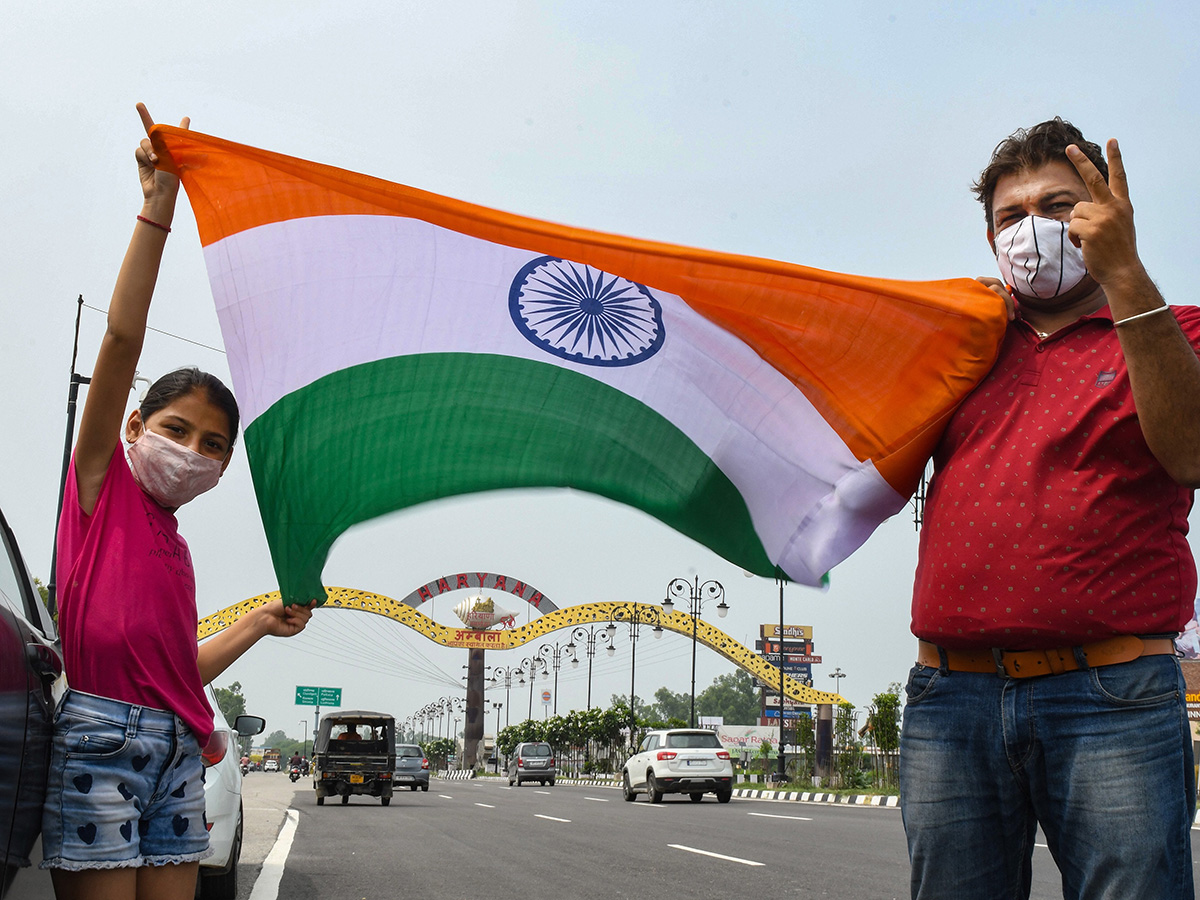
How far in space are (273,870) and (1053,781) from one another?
849 cm

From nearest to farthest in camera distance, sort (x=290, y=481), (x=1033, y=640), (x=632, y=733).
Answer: (x=1033, y=640) < (x=290, y=481) < (x=632, y=733)

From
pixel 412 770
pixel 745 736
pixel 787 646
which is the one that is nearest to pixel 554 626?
pixel 745 736

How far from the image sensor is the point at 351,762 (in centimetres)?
2609

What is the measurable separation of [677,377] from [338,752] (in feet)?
84.6

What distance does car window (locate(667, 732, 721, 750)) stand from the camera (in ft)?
82.4

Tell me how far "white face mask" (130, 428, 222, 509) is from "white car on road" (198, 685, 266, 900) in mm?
3036

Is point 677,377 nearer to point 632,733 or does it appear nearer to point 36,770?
point 36,770

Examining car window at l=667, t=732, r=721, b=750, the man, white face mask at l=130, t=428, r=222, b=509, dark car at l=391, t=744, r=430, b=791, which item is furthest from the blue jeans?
dark car at l=391, t=744, r=430, b=791

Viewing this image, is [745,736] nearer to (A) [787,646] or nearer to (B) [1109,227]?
(A) [787,646]

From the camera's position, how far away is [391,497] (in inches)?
134

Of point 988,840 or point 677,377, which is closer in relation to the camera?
point 988,840

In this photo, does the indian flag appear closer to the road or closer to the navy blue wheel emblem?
the navy blue wheel emblem

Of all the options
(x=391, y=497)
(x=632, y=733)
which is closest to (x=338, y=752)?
(x=391, y=497)

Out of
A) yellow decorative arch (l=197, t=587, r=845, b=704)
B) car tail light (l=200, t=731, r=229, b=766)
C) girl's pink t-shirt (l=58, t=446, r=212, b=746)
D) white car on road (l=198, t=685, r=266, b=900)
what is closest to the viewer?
girl's pink t-shirt (l=58, t=446, r=212, b=746)
